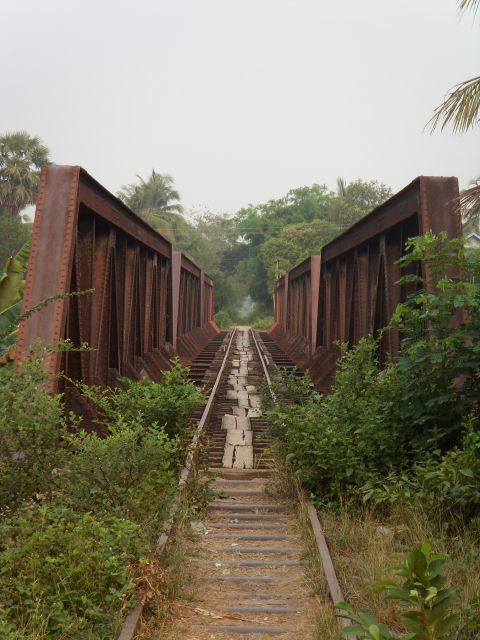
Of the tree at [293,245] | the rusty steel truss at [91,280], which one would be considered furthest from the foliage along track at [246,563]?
the tree at [293,245]

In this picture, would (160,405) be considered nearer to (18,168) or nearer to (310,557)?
(310,557)

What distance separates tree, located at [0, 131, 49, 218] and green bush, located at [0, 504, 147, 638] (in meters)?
42.1

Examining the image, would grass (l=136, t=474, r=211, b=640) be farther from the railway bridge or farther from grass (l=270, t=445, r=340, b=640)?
grass (l=270, t=445, r=340, b=640)

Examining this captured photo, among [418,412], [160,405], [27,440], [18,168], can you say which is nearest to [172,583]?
[27,440]

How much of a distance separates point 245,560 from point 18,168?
4258 centimetres

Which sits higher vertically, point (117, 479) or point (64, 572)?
point (117, 479)

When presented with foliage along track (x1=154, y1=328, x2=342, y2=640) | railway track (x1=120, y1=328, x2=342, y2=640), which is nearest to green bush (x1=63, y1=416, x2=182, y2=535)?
railway track (x1=120, y1=328, x2=342, y2=640)

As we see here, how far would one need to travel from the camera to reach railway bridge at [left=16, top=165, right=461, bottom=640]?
5082mm

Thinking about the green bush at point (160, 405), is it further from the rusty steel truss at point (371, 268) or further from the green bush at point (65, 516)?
the rusty steel truss at point (371, 268)

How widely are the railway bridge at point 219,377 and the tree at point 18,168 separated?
30.6 meters

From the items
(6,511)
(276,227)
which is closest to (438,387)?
(6,511)

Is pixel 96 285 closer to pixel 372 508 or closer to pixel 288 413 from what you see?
pixel 288 413

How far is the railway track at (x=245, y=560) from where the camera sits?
458 cm

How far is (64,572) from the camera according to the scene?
14.7 ft
